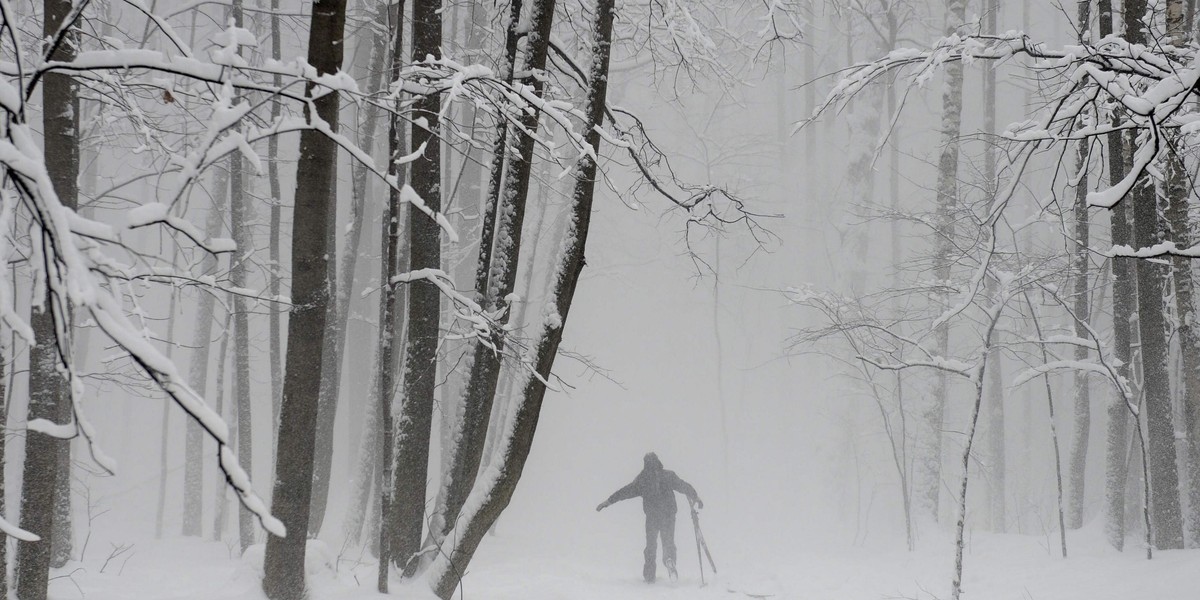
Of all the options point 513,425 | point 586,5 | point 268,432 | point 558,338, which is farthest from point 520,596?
point 268,432

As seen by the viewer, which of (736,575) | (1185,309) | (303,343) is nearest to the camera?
(303,343)

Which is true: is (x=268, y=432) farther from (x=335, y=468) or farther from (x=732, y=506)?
(x=732, y=506)

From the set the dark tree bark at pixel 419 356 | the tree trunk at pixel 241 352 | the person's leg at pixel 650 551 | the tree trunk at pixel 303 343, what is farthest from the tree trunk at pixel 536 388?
the tree trunk at pixel 241 352

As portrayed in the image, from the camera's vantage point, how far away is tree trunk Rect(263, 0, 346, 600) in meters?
4.33

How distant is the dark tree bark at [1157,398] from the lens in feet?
Result: 22.6

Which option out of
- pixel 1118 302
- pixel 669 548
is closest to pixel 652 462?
pixel 669 548

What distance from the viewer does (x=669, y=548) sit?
376 inches

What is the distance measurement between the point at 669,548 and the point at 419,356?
A: 5.50 metres

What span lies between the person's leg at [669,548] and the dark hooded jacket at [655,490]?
0.12 metres

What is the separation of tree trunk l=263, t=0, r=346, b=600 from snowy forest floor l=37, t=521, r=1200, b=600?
0.27m

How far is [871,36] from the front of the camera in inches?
873

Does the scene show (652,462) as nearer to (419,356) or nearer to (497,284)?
(497,284)

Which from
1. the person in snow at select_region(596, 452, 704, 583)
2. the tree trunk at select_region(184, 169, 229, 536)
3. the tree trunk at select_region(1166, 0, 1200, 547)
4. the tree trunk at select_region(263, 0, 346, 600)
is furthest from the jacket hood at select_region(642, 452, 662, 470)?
the tree trunk at select_region(184, 169, 229, 536)

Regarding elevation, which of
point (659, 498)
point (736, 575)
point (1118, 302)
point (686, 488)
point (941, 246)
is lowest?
point (736, 575)
